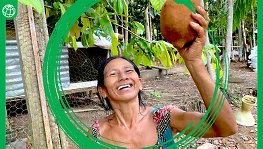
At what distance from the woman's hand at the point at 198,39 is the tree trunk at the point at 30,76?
57cm

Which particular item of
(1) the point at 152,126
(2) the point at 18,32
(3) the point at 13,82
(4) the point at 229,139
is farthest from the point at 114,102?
(4) the point at 229,139

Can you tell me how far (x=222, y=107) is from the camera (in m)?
0.74

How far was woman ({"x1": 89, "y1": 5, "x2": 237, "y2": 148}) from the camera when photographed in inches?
28.5

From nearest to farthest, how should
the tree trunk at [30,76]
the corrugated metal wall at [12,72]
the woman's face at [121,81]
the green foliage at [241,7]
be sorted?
1. the woman's face at [121,81]
2. the tree trunk at [30,76]
3. the corrugated metal wall at [12,72]
4. the green foliage at [241,7]

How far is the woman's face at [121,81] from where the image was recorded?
32.8 inches

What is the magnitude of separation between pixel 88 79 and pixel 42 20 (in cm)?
287

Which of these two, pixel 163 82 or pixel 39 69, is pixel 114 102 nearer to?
pixel 39 69

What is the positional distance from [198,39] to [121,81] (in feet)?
0.78

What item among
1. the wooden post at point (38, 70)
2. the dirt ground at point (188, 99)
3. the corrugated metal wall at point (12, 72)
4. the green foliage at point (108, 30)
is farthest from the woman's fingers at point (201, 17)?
the corrugated metal wall at point (12, 72)

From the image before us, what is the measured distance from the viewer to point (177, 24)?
2.38 ft

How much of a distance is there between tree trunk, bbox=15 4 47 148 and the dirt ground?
1004mm

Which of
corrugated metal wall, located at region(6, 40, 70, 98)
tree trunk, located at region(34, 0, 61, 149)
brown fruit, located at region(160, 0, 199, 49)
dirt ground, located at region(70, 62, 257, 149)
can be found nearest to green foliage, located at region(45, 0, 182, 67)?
tree trunk, located at region(34, 0, 61, 149)

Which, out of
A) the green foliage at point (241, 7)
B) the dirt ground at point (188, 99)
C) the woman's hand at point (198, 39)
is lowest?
the dirt ground at point (188, 99)
